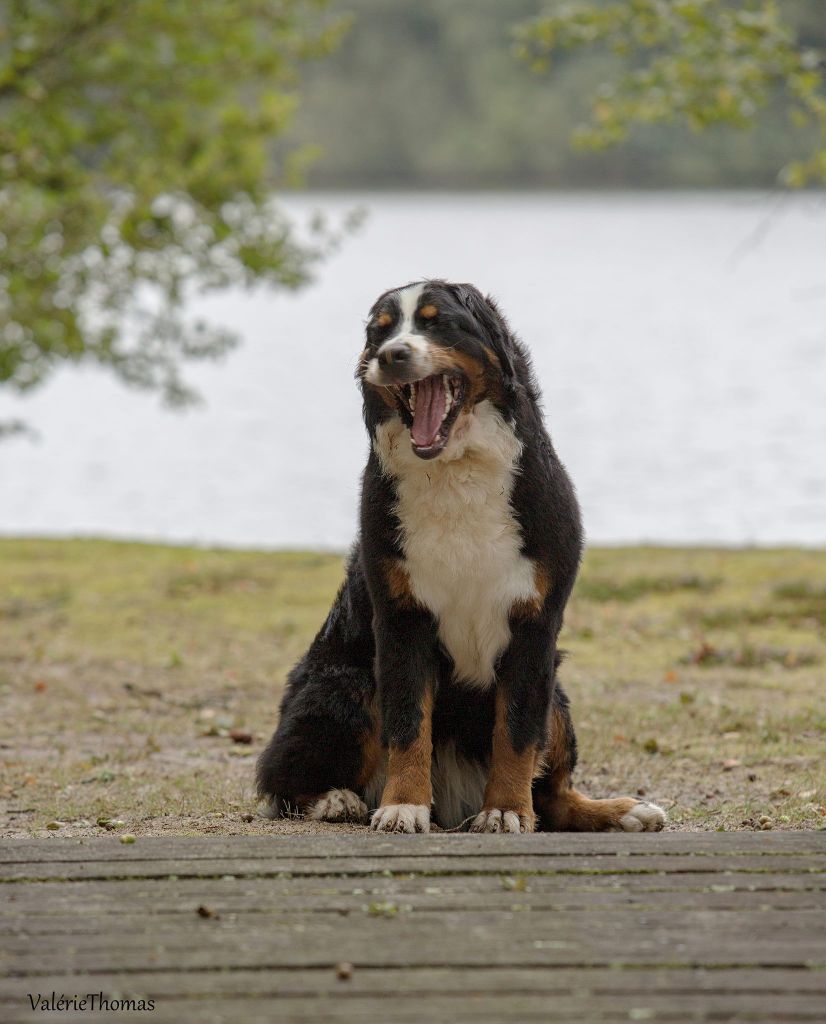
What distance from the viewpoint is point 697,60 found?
39.5 ft

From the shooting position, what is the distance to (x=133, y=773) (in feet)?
22.4

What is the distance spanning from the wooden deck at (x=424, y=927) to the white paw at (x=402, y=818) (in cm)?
45

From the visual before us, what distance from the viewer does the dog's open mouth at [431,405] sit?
4.87 m

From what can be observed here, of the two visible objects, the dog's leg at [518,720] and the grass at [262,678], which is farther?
the grass at [262,678]

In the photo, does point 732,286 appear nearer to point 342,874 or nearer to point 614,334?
point 614,334

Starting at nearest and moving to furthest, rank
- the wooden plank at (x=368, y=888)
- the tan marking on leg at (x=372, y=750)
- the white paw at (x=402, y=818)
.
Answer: the wooden plank at (x=368, y=888) < the white paw at (x=402, y=818) < the tan marking on leg at (x=372, y=750)

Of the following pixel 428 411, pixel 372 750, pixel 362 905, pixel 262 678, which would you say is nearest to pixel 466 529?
Result: pixel 428 411

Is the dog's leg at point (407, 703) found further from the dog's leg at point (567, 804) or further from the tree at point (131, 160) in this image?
the tree at point (131, 160)

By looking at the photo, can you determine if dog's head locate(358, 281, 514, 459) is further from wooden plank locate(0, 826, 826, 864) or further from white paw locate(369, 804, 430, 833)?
wooden plank locate(0, 826, 826, 864)

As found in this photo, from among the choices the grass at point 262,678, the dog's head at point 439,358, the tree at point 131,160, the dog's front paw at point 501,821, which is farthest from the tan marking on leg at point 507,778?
the tree at point 131,160

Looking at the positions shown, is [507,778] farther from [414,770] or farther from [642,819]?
[642,819]

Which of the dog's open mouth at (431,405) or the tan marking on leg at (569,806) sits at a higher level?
the dog's open mouth at (431,405)

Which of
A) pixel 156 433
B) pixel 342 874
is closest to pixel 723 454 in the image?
pixel 156 433

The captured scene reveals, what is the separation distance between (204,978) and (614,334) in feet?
131
